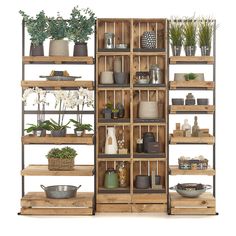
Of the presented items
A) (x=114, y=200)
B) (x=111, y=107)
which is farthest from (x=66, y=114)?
(x=114, y=200)

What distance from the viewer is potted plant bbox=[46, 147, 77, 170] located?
976 centimetres

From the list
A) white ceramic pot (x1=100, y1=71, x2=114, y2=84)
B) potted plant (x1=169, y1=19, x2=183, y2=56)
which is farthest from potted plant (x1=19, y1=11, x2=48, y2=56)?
potted plant (x1=169, y1=19, x2=183, y2=56)

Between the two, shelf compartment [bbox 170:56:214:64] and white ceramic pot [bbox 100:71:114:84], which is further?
white ceramic pot [bbox 100:71:114:84]

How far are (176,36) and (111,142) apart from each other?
167cm

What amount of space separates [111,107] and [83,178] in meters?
1.28

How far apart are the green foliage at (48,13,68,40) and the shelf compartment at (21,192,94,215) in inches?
86.3

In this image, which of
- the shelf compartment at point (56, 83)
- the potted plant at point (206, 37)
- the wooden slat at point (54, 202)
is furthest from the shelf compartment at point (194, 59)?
the wooden slat at point (54, 202)

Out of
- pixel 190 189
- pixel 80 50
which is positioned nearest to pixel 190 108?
pixel 190 189

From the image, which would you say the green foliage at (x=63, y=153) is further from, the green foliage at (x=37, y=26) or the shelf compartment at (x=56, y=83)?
the green foliage at (x=37, y=26)

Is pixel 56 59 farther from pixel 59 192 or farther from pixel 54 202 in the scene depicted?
pixel 54 202

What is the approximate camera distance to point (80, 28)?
9.79 m

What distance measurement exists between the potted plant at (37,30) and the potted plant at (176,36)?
1.69 metres

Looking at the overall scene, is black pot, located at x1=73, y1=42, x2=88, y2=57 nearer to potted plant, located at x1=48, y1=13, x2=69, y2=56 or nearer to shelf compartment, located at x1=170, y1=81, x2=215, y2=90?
potted plant, located at x1=48, y1=13, x2=69, y2=56

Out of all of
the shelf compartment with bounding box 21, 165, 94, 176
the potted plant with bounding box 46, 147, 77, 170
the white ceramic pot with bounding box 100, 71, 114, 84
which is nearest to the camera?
the shelf compartment with bounding box 21, 165, 94, 176
